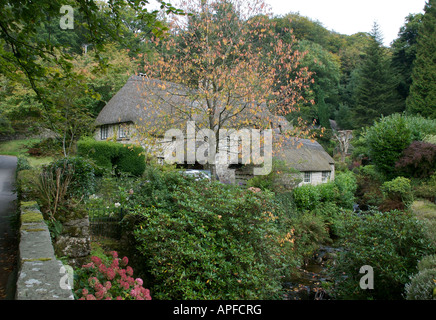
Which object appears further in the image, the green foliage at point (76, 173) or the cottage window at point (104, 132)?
the cottage window at point (104, 132)

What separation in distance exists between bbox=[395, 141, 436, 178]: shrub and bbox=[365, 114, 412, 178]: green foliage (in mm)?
490

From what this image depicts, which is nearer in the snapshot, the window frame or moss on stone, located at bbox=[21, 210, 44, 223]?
moss on stone, located at bbox=[21, 210, 44, 223]

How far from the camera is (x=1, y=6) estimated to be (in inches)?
211

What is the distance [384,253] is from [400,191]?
11.2 meters

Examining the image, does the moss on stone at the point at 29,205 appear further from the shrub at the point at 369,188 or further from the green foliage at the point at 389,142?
the green foliage at the point at 389,142

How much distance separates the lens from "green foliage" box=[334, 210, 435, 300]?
19.1 feet

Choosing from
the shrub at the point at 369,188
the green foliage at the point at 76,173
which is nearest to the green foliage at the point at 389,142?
the shrub at the point at 369,188

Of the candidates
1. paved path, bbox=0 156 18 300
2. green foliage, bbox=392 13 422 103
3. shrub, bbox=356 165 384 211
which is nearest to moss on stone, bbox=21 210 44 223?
paved path, bbox=0 156 18 300

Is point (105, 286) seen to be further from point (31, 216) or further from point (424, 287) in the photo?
point (424, 287)

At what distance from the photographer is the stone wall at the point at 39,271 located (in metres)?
2.62

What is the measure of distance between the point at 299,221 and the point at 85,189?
8729 mm

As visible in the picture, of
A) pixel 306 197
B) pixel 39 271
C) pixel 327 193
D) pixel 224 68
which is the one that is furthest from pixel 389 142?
pixel 39 271

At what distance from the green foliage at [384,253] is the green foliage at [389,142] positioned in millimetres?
13035

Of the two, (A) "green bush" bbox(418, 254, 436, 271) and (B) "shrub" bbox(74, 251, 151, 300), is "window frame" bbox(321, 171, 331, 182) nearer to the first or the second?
(A) "green bush" bbox(418, 254, 436, 271)
